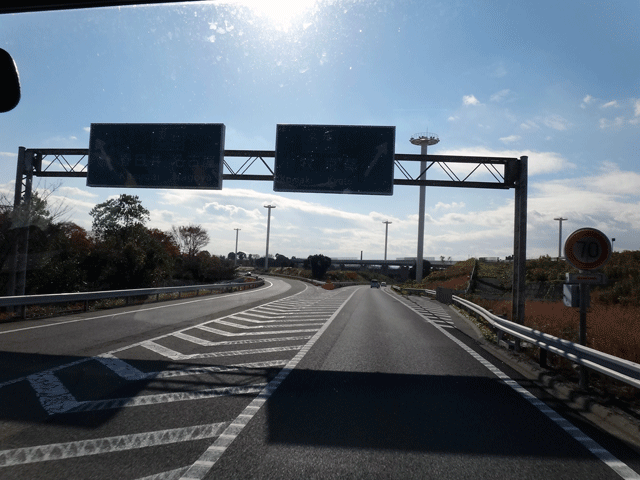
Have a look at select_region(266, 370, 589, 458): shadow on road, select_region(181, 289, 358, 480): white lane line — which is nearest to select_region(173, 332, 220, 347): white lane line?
select_region(181, 289, 358, 480): white lane line

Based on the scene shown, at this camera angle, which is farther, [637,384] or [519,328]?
[519,328]

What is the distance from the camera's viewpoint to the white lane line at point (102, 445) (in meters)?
4.20

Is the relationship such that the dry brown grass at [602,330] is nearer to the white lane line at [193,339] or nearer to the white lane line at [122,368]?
the white lane line at [193,339]

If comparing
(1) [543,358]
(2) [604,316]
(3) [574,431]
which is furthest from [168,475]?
(2) [604,316]

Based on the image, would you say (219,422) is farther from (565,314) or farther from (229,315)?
(565,314)

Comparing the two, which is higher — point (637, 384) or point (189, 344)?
point (637, 384)

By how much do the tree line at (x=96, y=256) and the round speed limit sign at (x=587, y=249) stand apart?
17.7 metres

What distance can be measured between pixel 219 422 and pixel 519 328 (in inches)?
277

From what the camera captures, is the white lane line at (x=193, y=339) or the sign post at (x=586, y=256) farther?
the white lane line at (x=193, y=339)

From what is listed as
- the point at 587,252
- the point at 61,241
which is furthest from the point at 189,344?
the point at 61,241

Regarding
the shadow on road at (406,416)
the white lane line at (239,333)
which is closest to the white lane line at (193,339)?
the white lane line at (239,333)

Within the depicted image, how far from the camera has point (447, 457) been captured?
4496mm

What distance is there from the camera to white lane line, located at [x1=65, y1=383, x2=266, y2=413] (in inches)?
226

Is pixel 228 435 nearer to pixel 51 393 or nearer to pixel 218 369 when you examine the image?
pixel 51 393
